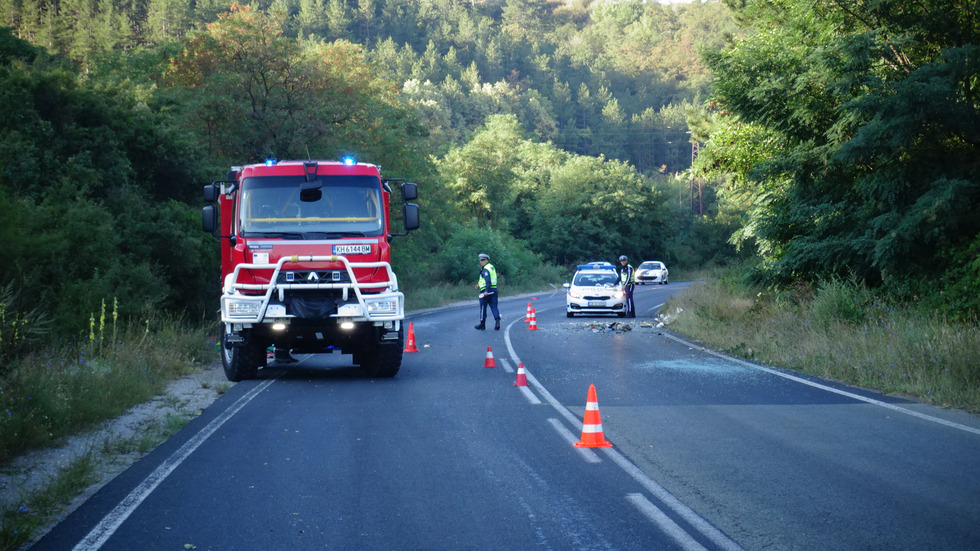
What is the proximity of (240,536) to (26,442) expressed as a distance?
373cm

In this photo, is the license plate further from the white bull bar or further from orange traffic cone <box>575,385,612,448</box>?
orange traffic cone <box>575,385,612,448</box>

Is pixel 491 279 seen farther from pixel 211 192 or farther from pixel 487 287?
pixel 211 192

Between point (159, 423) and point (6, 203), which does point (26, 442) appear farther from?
point (6, 203)

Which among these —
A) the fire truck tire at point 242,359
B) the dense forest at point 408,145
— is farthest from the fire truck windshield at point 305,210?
the dense forest at point 408,145

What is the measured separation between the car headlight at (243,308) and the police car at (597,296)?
1614 centimetres

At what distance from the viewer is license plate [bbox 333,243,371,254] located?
515 inches

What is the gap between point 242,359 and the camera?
1349 cm

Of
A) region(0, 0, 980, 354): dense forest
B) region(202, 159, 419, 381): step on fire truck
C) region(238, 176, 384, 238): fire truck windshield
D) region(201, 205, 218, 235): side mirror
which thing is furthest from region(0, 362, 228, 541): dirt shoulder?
region(238, 176, 384, 238): fire truck windshield

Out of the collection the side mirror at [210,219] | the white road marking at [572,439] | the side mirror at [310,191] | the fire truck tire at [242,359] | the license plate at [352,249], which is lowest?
the white road marking at [572,439]

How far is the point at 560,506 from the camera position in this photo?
245 inches

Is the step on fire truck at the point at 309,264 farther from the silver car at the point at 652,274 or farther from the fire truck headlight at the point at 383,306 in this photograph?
the silver car at the point at 652,274

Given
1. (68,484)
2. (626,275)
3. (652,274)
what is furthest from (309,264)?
(652,274)

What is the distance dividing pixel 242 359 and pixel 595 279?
16.9m

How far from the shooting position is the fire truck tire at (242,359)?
13.5 metres
